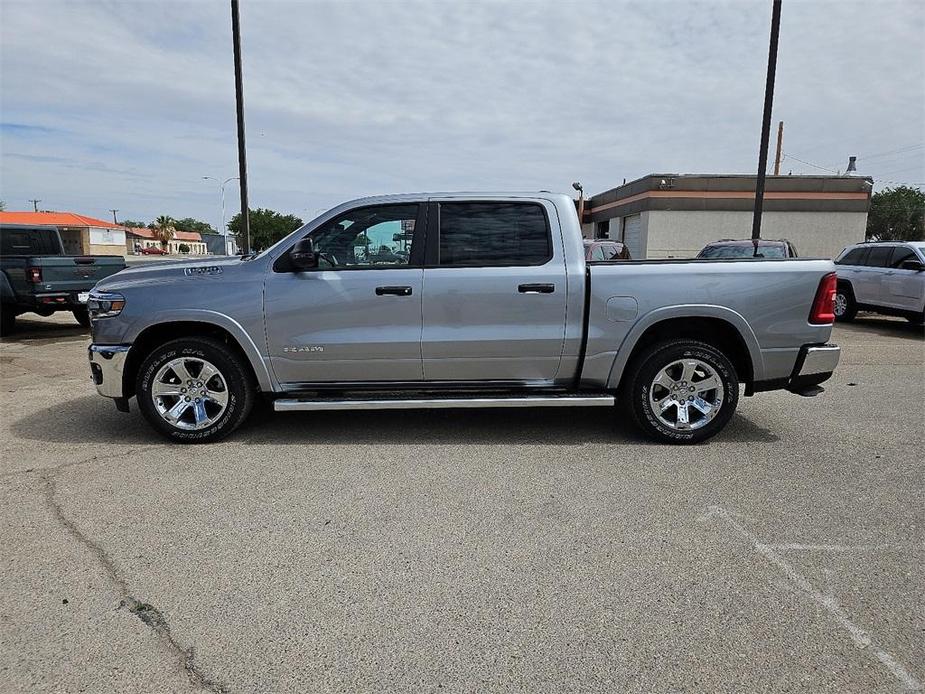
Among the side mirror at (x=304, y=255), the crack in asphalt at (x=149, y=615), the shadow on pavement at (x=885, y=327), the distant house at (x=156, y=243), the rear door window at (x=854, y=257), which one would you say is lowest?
the crack in asphalt at (x=149, y=615)

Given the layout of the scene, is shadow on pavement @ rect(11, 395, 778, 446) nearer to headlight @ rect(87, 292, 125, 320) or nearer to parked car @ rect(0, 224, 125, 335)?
headlight @ rect(87, 292, 125, 320)

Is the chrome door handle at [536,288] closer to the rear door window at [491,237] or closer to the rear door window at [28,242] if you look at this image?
the rear door window at [491,237]

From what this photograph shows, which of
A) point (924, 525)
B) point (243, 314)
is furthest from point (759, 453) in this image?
point (243, 314)

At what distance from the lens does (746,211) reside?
93.9ft

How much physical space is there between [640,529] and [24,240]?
1229 centimetres

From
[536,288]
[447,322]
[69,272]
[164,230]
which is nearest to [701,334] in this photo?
[536,288]

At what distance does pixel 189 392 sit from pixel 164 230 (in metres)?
117

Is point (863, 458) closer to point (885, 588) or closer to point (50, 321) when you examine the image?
point (885, 588)

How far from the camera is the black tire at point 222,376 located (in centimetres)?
471

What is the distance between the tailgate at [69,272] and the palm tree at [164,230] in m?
110

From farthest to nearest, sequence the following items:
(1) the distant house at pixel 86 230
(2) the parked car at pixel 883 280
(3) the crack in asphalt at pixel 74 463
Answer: (1) the distant house at pixel 86 230 < (2) the parked car at pixel 883 280 < (3) the crack in asphalt at pixel 74 463

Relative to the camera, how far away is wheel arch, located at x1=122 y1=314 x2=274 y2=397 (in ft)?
15.3

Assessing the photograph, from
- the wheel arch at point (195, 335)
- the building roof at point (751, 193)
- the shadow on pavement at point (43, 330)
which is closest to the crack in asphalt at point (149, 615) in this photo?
the wheel arch at point (195, 335)

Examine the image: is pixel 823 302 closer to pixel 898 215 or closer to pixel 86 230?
pixel 898 215
